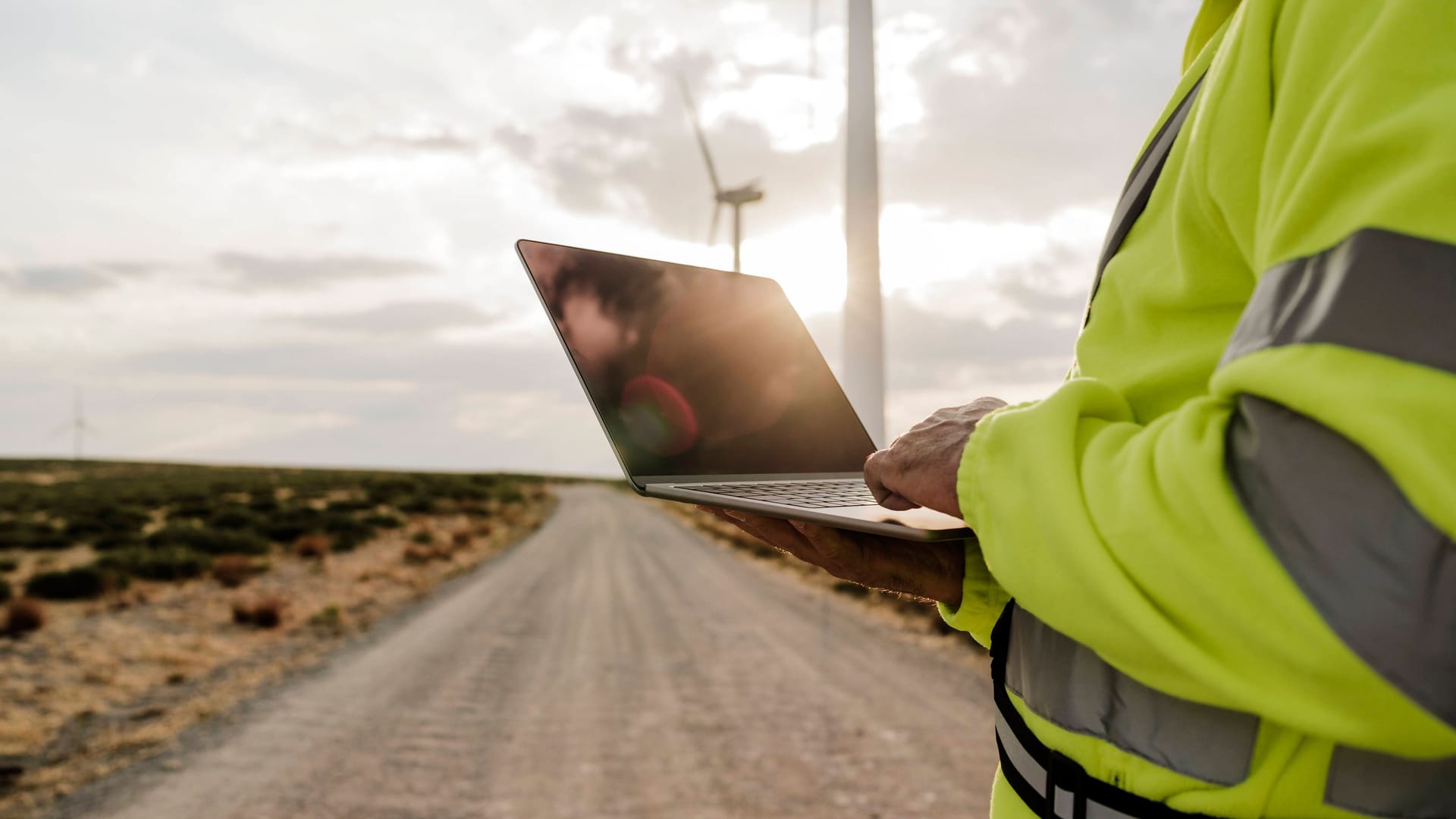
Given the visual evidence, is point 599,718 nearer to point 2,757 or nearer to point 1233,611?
point 2,757

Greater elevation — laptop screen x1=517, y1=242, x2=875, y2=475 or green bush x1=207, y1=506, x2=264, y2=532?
laptop screen x1=517, y1=242, x2=875, y2=475

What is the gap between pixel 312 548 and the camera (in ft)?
66.9

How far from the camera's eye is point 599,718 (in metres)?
7.89

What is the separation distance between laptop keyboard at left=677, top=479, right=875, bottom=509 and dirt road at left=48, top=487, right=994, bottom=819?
196 inches

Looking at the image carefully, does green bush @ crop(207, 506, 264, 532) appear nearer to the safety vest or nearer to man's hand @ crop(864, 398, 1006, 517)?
man's hand @ crop(864, 398, 1006, 517)

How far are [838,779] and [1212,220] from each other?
6432 millimetres

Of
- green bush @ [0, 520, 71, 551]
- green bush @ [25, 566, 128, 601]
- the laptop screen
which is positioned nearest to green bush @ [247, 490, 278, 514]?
green bush @ [0, 520, 71, 551]

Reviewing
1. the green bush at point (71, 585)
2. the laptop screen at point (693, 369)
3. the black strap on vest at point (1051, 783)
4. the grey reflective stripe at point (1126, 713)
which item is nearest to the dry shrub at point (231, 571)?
the green bush at point (71, 585)

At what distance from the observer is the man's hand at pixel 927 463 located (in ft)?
3.01

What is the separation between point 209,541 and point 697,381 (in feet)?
73.4

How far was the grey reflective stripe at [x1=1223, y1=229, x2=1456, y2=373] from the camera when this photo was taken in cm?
58

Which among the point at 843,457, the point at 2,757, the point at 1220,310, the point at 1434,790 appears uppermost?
the point at 1220,310

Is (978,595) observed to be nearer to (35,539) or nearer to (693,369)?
(693,369)

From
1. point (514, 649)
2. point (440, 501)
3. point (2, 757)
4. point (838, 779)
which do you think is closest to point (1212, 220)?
point (838, 779)
